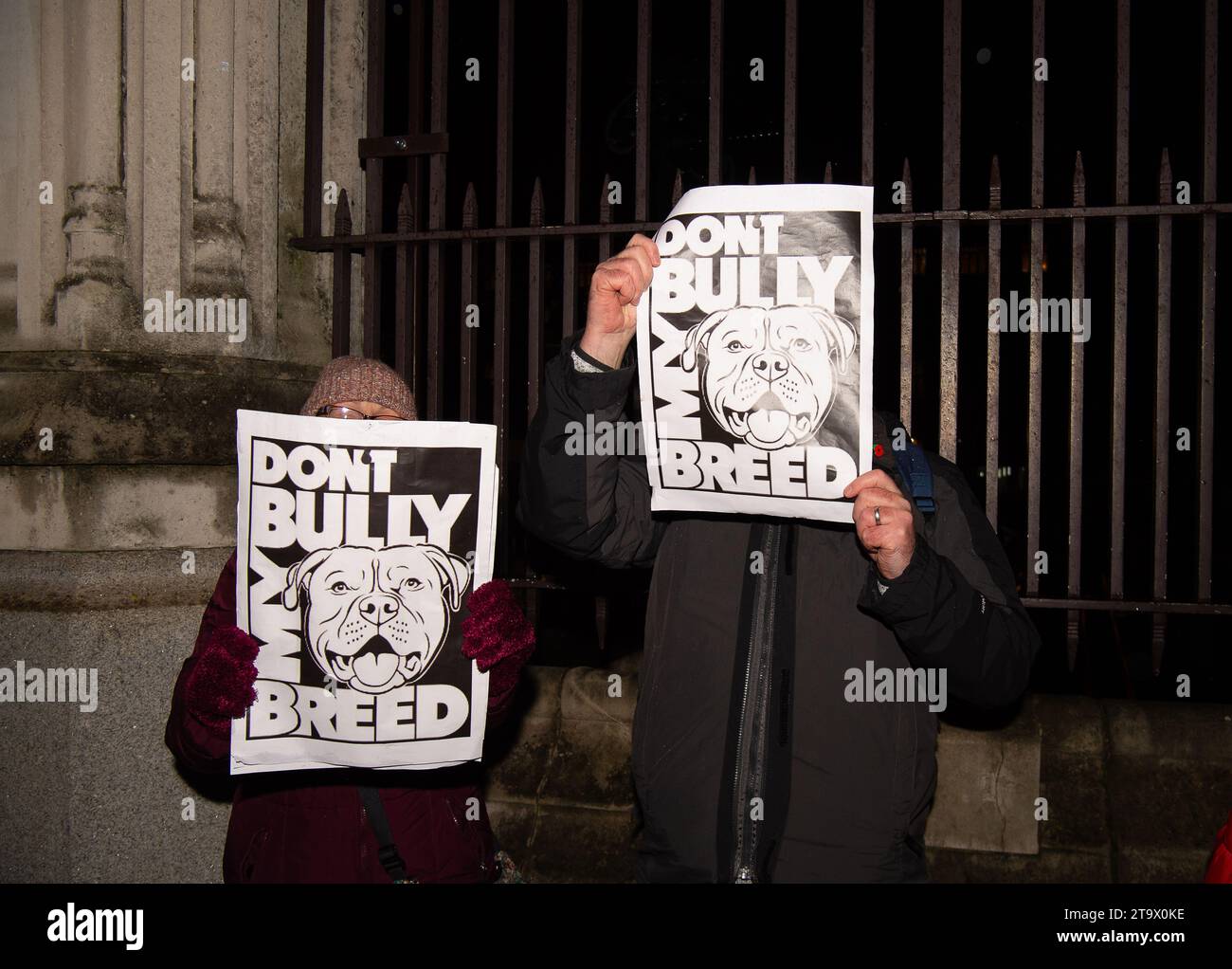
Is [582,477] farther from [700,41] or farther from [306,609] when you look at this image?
[700,41]

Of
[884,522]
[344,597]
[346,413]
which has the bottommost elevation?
[344,597]

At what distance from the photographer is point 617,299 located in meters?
2.07

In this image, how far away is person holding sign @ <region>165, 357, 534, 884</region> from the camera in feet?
7.52

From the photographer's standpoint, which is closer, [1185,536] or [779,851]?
[779,851]

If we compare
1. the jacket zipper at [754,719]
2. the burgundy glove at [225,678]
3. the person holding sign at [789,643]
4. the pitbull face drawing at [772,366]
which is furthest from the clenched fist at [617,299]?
the burgundy glove at [225,678]

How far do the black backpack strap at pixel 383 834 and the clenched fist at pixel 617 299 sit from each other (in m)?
1.24

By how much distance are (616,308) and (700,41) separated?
8255 millimetres

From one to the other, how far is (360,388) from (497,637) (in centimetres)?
85

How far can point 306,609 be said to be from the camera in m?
2.22

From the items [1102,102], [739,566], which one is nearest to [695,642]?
[739,566]

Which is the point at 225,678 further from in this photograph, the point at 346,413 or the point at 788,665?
the point at 788,665

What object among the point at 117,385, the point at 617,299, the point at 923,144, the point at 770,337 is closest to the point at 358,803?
the point at 617,299

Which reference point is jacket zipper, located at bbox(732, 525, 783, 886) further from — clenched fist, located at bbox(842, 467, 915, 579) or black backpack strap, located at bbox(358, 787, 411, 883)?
black backpack strap, located at bbox(358, 787, 411, 883)
